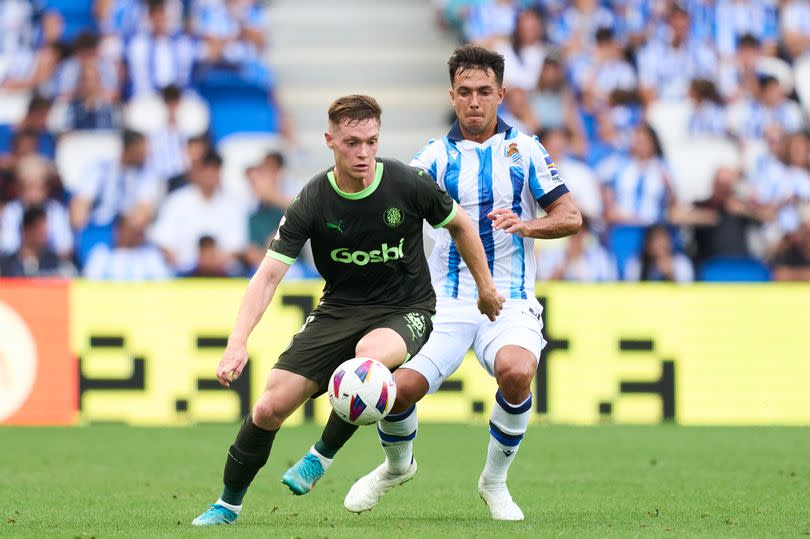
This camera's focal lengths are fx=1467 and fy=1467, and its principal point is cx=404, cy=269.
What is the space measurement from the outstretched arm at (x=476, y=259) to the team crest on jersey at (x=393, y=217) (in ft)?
0.78

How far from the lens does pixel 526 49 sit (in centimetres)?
1753

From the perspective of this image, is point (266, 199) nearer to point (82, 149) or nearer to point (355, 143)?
point (82, 149)

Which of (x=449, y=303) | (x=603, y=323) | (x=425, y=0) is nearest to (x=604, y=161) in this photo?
(x=603, y=323)

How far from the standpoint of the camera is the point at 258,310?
271 inches

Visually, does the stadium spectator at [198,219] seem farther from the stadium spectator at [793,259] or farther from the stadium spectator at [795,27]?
the stadium spectator at [795,27]

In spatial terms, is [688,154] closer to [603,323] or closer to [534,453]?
[603,323]

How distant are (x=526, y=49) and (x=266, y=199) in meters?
3.96

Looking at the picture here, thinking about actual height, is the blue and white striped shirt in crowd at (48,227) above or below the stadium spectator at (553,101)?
below

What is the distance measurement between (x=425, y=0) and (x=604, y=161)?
4.96 meters

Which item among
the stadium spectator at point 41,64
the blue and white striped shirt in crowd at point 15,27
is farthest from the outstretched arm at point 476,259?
the blue and white striped shirt in crowd at point 15,27

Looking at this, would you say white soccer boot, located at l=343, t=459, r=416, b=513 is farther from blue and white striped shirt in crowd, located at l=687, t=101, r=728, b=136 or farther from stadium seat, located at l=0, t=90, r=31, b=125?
blue and white striped shirt in crowd, located at l=687, t=101, r=728, b=136

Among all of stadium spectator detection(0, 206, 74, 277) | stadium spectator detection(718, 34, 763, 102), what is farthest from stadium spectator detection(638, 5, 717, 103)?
stadium spectator detection(0, 206, 74, 277)

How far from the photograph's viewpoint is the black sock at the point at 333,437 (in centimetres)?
736

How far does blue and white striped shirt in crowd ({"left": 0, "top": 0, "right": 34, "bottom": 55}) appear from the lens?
18000 millimetres
